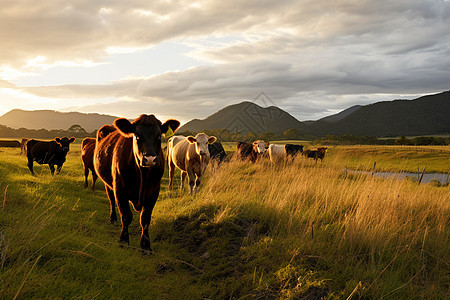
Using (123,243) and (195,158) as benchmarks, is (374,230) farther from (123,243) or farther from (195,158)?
(195,158)

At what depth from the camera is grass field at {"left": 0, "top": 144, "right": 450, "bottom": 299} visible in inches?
141

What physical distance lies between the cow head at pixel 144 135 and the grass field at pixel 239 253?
1403 millimetres

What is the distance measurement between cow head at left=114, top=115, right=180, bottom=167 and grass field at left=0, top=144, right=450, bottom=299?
1.40 meters

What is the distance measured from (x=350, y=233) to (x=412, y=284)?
1.09 metres

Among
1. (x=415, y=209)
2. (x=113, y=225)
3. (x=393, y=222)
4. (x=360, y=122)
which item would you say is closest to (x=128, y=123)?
(x=113, y=225)

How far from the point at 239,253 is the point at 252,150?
19006 millimetres

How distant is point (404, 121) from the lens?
177000mm

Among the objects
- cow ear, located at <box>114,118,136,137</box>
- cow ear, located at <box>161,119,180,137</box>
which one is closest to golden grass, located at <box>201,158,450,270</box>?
cow ear, located at <box>161,119,180,137</box>

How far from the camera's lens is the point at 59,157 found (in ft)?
44.4

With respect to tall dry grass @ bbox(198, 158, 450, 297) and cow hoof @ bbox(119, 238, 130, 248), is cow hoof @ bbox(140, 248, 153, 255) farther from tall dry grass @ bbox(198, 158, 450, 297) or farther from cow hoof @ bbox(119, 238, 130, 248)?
tall dry grass @ bbox(198, 158, 450, 297)

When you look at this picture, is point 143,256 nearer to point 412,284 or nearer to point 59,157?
point 412,284

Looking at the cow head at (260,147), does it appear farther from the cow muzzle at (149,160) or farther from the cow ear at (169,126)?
the cow muzzle at (149,160)

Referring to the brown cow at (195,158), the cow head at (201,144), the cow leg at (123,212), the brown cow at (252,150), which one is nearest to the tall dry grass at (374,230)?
the cow leg at (123,212)

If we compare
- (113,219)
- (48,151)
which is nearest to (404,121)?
(48,151)
